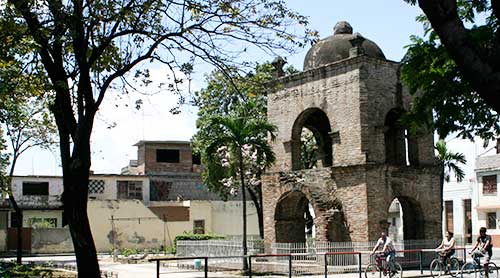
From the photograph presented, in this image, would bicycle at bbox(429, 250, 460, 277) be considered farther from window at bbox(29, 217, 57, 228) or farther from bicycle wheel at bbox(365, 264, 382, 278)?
window at bbox(29, 217, 57, 228)

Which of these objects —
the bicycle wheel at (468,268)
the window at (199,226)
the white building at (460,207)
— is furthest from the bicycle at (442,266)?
the white building at (460,207)

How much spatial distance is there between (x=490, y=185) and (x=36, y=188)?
102ft

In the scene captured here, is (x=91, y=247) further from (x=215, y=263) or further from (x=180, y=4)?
(x=215, y=263)

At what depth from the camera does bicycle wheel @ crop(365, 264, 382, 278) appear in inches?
805

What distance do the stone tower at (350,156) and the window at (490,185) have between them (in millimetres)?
20880

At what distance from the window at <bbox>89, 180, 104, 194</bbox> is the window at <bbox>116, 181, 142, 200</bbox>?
1198 millimetres

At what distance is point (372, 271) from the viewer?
21.0 metres

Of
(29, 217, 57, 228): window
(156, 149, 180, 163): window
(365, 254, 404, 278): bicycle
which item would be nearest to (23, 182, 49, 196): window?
(29, 217, 57, 228): window

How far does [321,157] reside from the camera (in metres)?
29.8

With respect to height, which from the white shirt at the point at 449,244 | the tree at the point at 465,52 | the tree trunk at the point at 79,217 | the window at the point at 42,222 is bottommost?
the window at the point at 42,222

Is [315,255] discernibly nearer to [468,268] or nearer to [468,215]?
[468,268]

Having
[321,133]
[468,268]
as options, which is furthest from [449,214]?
[468,268]

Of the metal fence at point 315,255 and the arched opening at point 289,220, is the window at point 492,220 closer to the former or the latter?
the metal fence at point 315,255

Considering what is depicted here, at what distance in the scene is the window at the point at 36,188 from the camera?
49781 mm
